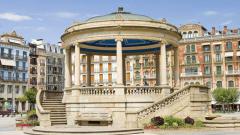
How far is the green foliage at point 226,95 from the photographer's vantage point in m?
81.3

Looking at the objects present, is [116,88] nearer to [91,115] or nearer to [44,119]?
[91,115]

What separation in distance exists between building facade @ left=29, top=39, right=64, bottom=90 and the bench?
80954 mm

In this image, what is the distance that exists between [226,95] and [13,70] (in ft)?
180

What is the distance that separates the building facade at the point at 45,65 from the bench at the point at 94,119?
81.0m

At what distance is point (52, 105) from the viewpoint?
31.2 meters

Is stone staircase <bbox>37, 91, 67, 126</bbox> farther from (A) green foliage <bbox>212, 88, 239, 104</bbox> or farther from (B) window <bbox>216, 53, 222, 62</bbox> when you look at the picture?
(B) window <bbox>216, 53, 222, 62</bbox>

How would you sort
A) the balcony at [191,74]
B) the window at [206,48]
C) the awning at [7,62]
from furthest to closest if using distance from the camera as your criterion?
the awning at [7,62]
the balcony at [191,74]
the window at [206,48]

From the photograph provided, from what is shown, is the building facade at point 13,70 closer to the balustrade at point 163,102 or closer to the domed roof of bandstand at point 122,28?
the domed roof of bandstand at point 122,28

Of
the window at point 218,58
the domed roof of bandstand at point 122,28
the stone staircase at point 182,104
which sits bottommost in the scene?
the stone staircase at point 182,104

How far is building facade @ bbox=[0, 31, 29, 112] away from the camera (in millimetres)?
97125

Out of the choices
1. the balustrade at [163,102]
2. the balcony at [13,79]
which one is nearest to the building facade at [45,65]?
Answer: the balcony at [13,79]

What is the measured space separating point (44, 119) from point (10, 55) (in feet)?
249

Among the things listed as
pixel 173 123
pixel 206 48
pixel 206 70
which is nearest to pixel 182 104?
pixel 173 123

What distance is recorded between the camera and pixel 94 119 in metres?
27.1
